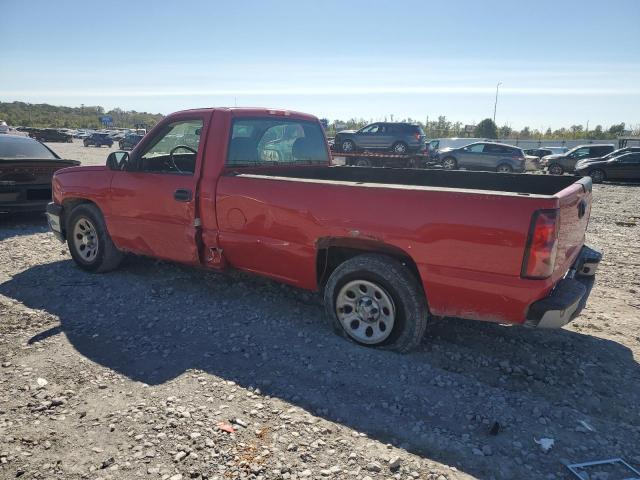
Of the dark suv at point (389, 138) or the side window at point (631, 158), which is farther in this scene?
the dark suv at point (389, 138)

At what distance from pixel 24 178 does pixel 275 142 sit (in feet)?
17.3

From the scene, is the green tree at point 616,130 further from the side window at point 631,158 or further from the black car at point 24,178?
the black car at point 24,178

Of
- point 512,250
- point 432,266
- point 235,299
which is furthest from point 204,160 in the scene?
point 512,250

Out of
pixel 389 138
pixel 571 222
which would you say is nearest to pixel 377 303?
pixel 571 222

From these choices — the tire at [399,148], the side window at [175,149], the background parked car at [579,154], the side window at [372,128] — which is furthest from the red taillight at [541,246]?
the background parked car at [579,154]

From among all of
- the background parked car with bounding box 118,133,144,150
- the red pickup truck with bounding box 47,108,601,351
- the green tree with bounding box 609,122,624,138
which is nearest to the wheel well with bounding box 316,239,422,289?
the red pickup truck with bounding box 47,108,601,351

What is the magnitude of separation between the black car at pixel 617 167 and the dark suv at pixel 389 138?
747cm

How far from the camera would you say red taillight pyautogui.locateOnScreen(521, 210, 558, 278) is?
2832 mm

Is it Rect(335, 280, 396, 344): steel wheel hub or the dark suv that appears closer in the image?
Rect(335, 280, 396, 344): steel wheel hub

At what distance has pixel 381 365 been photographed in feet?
11.5

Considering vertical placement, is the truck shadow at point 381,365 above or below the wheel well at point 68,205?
below

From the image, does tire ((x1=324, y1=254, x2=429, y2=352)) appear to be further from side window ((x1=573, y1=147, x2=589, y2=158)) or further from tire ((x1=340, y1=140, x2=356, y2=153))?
side window ((x1=573, y1=147, x2=589, y2=158))

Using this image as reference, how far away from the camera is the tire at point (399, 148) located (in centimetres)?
2295

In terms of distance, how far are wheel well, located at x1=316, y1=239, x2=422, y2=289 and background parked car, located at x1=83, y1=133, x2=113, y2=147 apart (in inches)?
1884
